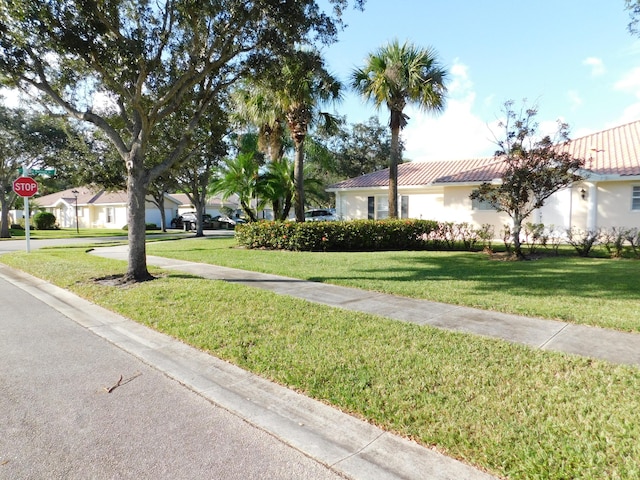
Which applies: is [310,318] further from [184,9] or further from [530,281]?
[184,9]

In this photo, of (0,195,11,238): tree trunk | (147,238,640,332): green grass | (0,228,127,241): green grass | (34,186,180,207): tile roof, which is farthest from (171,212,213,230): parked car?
(147,238,640,332): green grass

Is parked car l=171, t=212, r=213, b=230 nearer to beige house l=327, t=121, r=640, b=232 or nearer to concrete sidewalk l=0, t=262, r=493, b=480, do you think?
beige house l=327, t=121, r=640, b=232

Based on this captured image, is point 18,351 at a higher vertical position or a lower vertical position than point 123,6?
lower

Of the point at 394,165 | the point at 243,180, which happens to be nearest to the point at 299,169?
the point at 243,180

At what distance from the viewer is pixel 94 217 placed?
47.9 meters

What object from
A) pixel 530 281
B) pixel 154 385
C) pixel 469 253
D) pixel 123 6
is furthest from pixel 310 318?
pixel 469 253

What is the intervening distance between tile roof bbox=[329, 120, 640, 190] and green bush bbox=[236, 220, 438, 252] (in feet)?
13.6

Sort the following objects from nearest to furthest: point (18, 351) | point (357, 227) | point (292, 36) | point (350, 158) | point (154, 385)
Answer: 1. point (154, 385)
2. point (18, 351)
3. point (292, 36)
4. point (357, 227)
5. point (350, 158)

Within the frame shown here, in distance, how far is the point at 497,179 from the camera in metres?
17.3

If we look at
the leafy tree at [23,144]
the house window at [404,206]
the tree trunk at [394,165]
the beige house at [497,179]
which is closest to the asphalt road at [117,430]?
the tree trunk at [394,165]

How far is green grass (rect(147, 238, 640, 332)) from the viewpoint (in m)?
6.25

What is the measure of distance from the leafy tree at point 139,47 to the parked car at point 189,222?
28484mm

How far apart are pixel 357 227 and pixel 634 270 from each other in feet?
26.2

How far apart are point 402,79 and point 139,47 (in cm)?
1028
